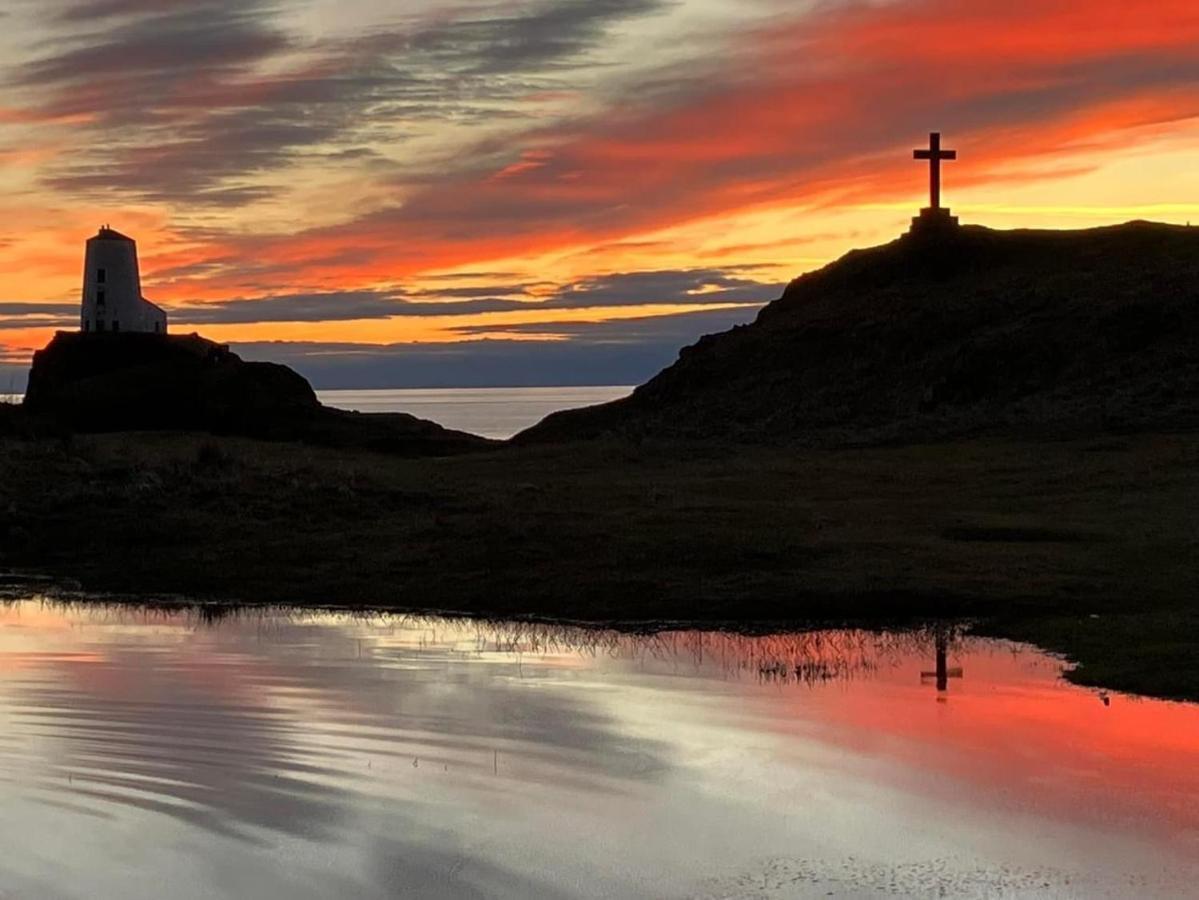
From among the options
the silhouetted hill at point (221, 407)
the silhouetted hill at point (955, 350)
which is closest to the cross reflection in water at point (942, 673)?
the silhouetted hill at point (955, 350)

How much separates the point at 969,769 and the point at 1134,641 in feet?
27.3

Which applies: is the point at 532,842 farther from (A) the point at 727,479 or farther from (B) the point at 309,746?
(A) the point at 727,479

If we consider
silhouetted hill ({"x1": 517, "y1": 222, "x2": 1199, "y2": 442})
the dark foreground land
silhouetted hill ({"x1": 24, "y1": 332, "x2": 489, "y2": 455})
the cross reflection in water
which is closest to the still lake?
the cross reflection in water

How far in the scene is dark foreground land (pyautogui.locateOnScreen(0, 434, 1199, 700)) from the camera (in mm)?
29438

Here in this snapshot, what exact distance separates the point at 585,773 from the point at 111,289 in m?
94.4

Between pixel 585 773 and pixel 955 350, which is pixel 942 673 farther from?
pixel 955 350

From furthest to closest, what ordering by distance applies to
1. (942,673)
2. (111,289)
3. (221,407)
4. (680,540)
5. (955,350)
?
(111,289)
(221,407)
(955,350)
(680,540)
(942,673)

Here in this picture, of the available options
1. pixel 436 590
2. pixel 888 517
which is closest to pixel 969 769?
pixel 436 590

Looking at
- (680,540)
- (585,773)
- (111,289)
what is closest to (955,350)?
(680,540)

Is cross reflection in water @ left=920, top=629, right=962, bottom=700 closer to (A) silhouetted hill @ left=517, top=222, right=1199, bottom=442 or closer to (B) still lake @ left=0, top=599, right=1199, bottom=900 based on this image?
(B) still lake @ left=0, top=599, right=1199, bottom=900

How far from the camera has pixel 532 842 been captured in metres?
14.7

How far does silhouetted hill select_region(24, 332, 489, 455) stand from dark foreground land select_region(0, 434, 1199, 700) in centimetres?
2392

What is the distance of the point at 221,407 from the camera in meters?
82.1

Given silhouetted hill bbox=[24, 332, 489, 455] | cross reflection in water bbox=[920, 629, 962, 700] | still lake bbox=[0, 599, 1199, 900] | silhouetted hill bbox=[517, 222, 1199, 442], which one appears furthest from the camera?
silhouetted hill bbox=[24, 332, 489, 455]
